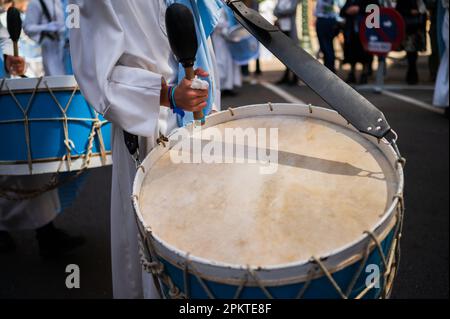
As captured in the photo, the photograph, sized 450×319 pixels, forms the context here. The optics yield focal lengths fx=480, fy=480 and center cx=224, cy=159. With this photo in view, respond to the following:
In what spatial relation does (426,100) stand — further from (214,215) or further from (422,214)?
(214,215)

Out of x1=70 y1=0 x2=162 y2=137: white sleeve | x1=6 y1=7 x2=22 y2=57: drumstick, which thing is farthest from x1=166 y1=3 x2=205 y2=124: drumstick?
x1=6 y1=7 x2=22 y2=57: drumstick

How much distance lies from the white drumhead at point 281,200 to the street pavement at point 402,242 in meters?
1.26

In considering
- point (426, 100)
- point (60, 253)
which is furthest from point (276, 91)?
point (60, 253)

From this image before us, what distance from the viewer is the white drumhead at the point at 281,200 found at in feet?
3.36

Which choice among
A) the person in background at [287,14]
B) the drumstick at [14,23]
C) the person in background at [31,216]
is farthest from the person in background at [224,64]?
the drumstick at [14,23]

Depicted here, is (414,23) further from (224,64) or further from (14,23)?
(14,23)

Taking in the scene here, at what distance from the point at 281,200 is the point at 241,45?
230 inches

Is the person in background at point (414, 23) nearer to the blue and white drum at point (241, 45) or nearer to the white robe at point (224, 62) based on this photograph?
the blue and white drum at point (241, 45)

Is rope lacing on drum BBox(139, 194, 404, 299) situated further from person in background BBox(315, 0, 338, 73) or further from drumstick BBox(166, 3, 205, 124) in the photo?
person in background BBox(315, 0, 338, 73)

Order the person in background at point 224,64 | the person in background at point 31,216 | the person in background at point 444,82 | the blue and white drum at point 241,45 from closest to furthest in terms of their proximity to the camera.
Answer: the person in background at point 31,216 < the person in background at point 444,82 < the blue and white drum at point 241,45 < the person in background at point 224,64

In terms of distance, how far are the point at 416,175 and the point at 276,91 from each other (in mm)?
4037

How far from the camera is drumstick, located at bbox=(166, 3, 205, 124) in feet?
3.82

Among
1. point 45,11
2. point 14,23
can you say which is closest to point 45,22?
point 45,11

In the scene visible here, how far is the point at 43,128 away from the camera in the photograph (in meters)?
2.13
